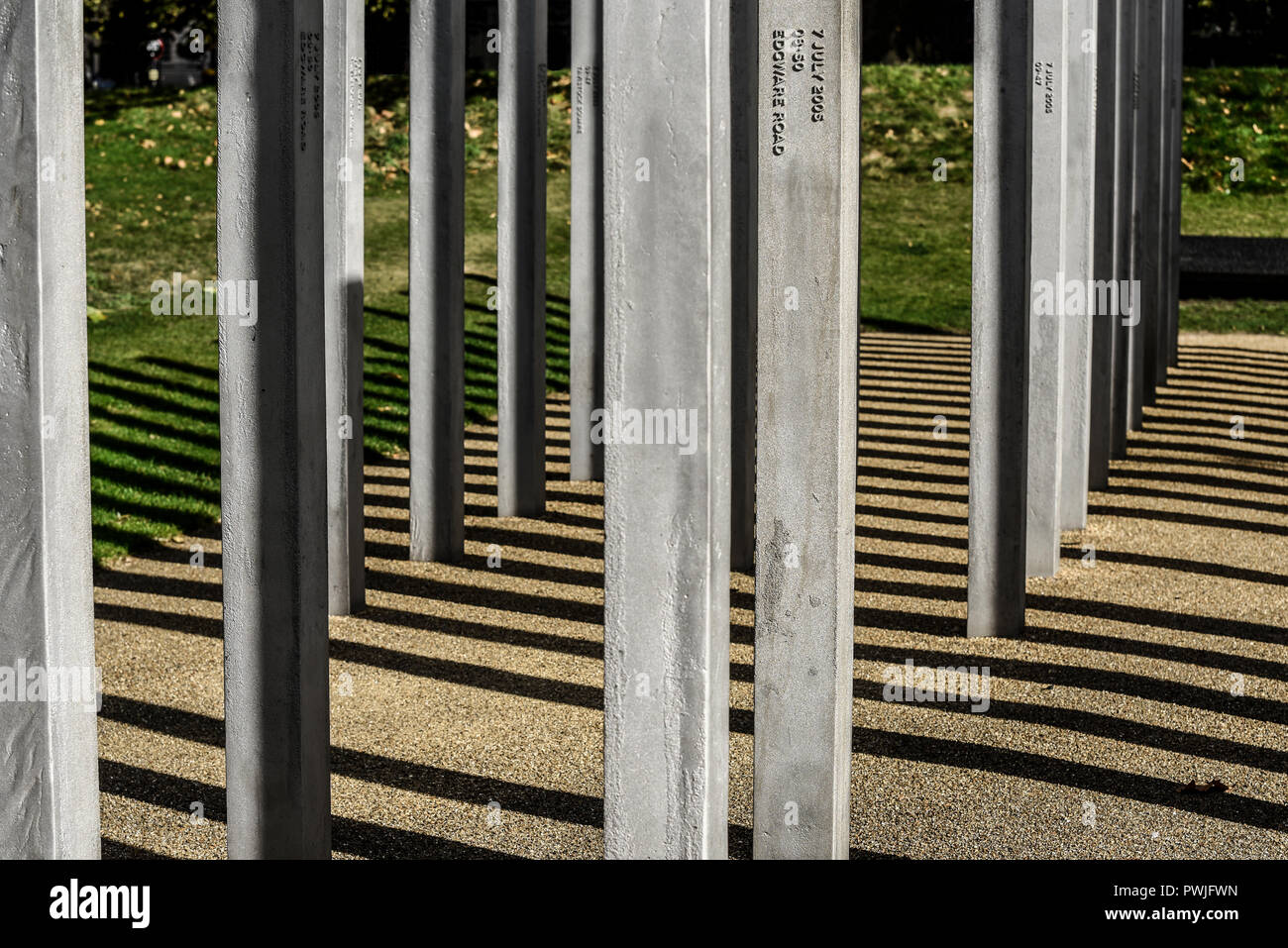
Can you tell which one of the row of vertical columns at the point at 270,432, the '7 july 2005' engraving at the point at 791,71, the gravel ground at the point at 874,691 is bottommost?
the gravel ground at the point at 874,691

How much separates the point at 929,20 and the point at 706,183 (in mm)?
39604

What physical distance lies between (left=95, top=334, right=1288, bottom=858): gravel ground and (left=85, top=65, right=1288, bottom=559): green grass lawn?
2358 mm

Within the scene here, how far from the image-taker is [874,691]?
8.16 meters

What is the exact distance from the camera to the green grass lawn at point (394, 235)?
1477 cm

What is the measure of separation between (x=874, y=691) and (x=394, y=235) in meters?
19.1

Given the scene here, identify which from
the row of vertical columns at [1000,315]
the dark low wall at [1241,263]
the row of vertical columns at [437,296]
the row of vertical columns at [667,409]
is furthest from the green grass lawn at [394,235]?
the row of vertical columns at [667,409]

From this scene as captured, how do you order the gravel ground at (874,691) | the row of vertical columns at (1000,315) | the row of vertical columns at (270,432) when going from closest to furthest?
the row of vertical columns at (270,432) → the gravel ground at (874,691) → the row of vertical columns at (1000,315)

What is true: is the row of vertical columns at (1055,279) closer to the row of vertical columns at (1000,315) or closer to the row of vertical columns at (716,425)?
the row of vertical columns at (1000,315)

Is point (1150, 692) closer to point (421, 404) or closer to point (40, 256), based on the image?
point (421, 404)

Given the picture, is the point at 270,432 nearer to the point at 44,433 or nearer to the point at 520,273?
the point at 44,433

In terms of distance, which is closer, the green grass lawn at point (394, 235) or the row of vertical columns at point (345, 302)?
the row of vertical columns at point (345, 302)

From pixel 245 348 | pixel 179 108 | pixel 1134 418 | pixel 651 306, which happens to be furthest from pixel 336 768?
pixel 179 108

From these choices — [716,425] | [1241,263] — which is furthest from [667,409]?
[1241,263]

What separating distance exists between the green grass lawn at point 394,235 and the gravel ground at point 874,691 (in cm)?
236
